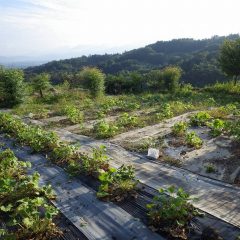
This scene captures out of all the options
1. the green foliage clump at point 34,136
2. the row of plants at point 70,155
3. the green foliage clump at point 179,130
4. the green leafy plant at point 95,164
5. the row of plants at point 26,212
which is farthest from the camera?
the green foliage clump at point 179,130

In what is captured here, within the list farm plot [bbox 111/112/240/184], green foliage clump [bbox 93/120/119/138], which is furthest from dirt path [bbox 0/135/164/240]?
green foliage clump [bbox 93/120/119/138]

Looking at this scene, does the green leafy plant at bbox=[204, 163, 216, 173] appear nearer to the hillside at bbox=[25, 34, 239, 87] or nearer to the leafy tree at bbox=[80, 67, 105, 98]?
the leafy tree at bbox=[80, 67, 105, 98]

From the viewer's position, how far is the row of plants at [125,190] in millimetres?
4598

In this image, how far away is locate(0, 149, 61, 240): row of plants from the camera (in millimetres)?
4559

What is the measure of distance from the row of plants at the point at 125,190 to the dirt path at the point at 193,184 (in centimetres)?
34

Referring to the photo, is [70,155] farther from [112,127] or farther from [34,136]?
[112,127]

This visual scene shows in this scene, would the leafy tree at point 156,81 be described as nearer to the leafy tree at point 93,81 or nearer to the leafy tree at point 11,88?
the leafy tree at point 93,81

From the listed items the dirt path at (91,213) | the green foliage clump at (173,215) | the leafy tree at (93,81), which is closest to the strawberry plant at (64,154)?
the dirt path at (91,213)

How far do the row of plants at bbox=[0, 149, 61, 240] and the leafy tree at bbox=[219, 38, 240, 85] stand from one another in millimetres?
A: 18412

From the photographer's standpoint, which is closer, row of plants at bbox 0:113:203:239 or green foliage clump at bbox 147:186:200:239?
green foliage clump at bbox 147:186:200:239

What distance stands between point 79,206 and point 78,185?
0.86 metres

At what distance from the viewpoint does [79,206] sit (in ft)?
17.7

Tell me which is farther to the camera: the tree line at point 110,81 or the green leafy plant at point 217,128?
the tree line at point 110,81

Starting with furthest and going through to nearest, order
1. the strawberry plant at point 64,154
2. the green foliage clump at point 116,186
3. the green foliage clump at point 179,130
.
→ the green foliage clump at point 179,130 → the strawberry plant at point 64,154 → the green foliage clump at point 116,186
